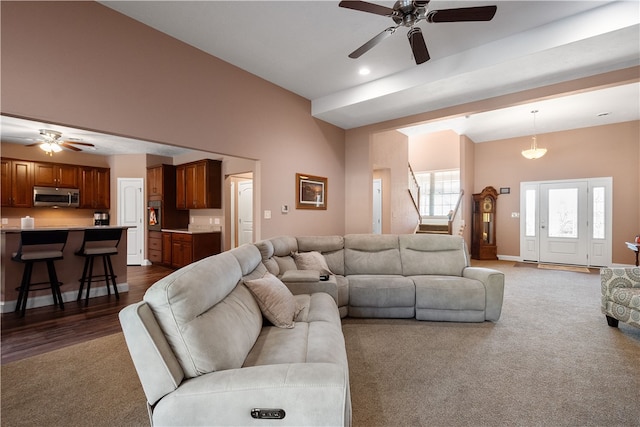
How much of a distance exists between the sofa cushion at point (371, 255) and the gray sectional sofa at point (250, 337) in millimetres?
561

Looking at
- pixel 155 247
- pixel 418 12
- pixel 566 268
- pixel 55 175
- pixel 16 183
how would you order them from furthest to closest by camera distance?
1. pixel 155 247
2. pixel 566 268
3. pixel 55 175
4. pixel 16 183
5. pixel 418 12

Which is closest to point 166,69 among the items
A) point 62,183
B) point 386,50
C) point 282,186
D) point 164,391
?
point 282,186

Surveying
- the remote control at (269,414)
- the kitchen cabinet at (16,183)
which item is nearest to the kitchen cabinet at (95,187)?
the kitchen cabinet at (16,183)

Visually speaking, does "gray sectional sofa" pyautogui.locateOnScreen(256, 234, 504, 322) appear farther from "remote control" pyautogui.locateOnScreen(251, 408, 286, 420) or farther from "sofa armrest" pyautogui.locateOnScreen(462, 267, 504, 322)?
"remote control" pyautogui.locateOnScreen(251, 408, 286, 420)

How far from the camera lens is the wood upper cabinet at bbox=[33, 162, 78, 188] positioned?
6.11 m

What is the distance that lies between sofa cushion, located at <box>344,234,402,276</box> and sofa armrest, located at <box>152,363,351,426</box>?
2.74m

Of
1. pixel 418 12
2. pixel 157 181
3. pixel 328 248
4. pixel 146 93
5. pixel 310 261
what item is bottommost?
pixel 310 261

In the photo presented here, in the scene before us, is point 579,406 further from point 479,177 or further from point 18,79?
point 479,177

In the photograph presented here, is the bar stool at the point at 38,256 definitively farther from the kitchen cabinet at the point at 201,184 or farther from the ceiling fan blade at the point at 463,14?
the ceiling fan blade at the point at 463,14

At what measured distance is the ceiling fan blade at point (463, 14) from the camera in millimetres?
2164

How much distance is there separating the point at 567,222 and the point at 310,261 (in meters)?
7.07

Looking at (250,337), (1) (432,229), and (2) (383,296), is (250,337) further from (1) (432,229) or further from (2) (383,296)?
(1) (432,229)

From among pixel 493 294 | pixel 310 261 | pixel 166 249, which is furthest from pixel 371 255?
pixel 166 249

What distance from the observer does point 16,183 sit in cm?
590
